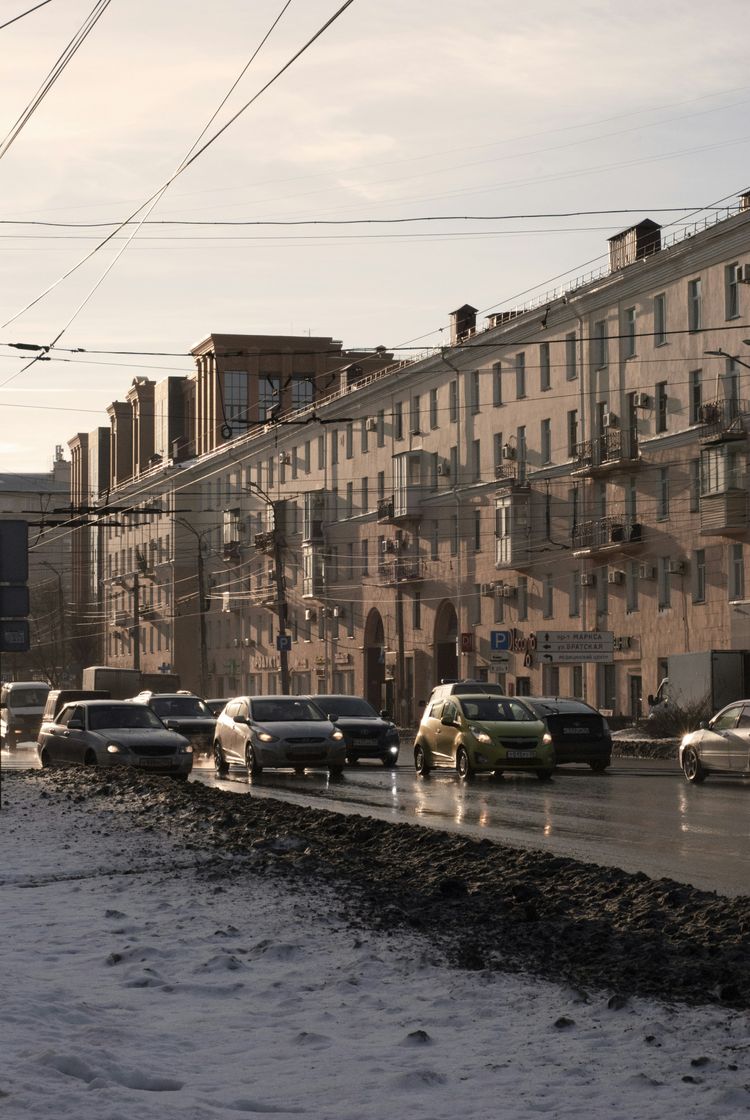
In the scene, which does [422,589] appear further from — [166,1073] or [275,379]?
[166,1073]

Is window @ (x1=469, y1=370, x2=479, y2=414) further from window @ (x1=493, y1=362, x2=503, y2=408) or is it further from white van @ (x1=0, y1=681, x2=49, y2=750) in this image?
white van @ (x1=0, y1=681, x2=49, y2=750)

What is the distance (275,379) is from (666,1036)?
98.5 meters

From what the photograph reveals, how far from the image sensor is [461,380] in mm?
69375

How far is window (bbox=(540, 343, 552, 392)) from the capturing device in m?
61.9

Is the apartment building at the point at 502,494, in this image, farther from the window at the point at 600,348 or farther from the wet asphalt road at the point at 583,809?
the wet asphalt road at the point at 583,809

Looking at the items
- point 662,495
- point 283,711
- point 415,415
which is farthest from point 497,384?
Answer: point 283,711

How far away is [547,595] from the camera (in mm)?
63219

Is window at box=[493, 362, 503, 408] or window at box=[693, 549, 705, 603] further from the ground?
window at box=[493, 362, 503, 408]

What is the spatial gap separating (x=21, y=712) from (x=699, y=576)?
2327cm

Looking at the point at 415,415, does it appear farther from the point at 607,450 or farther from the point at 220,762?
the point at 220,762

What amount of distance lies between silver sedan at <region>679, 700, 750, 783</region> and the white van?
99.1 feet

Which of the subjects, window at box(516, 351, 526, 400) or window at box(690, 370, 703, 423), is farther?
window at box(516, 351, 526, 400)

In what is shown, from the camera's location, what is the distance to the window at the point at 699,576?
52750mm

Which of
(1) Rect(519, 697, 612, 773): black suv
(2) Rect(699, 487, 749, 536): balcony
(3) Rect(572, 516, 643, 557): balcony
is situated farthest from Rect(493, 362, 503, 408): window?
(1) Rect(519, 697, 612, 773): black suv
